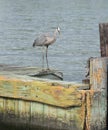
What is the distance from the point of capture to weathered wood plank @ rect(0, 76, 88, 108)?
518 inches

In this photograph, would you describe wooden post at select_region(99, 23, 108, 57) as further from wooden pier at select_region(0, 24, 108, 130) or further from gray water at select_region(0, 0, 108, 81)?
gray water at select_region(0, 0, 108, 81)

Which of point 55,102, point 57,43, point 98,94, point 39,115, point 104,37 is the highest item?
point 57,43

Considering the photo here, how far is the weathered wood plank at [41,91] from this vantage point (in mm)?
13148

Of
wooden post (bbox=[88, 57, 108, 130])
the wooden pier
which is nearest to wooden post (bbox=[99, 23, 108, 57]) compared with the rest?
the wooden pier

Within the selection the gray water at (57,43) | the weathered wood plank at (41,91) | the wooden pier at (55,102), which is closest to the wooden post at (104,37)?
the wooden pier at (55,102)

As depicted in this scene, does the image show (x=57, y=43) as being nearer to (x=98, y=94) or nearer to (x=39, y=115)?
(x=39, y=115)

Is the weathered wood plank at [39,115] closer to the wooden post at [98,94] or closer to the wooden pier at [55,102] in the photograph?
the wooden pier at [55,102]


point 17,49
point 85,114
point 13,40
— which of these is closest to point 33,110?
point 85,114

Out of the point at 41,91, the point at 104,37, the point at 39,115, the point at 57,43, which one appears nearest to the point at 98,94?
the point at 41,91

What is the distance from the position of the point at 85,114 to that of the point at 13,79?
82.9 inches

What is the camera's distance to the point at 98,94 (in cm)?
1302

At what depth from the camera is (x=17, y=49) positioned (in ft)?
101

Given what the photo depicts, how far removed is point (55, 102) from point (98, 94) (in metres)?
1.01

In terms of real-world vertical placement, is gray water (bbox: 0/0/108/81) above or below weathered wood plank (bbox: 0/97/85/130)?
above
